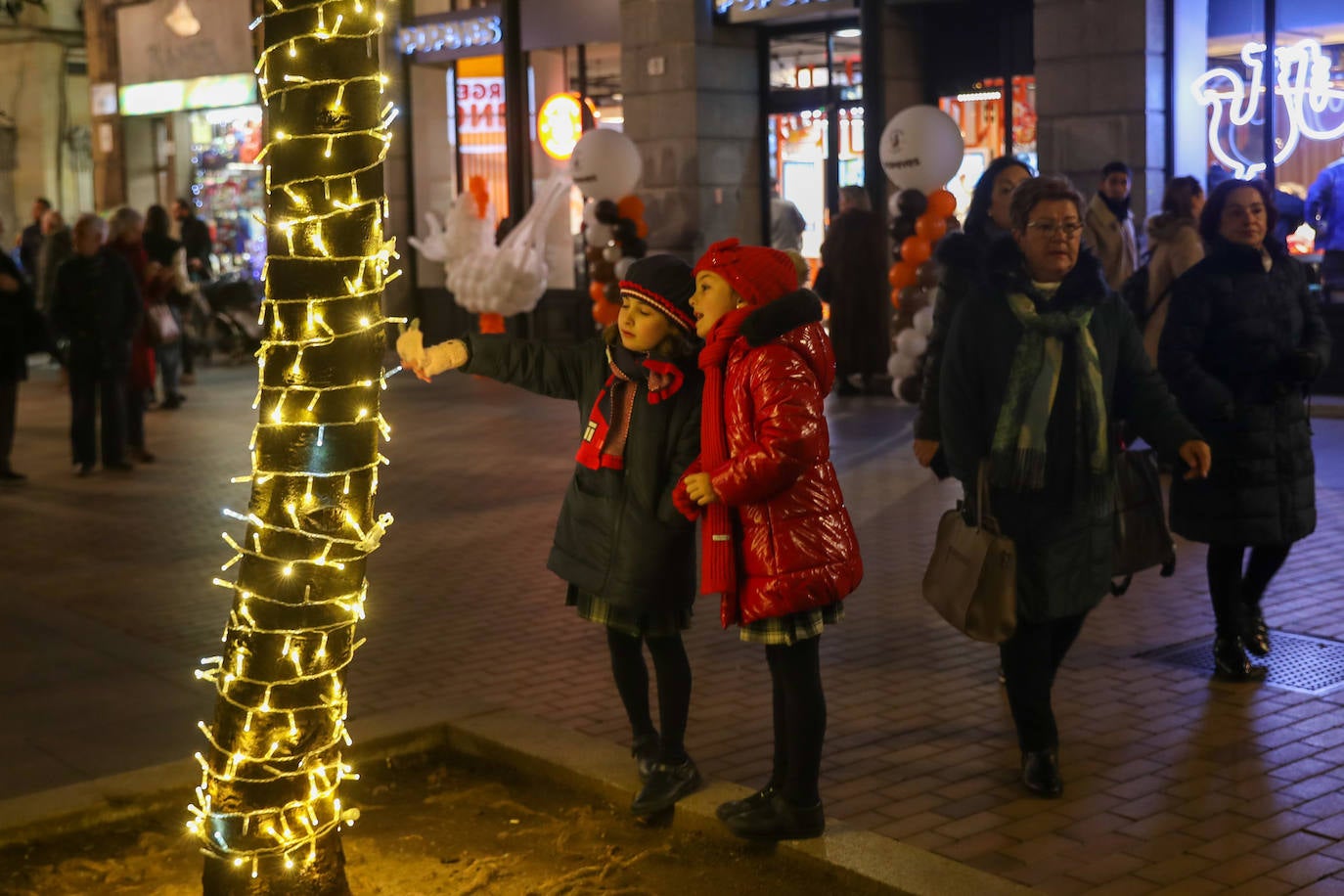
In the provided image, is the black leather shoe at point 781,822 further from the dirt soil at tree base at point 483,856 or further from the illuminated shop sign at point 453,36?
the illuminated shop sign at point 453,36

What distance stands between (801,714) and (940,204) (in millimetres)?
10035

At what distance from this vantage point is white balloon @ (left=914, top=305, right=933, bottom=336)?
13500 mm

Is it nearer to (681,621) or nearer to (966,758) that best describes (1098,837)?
(966,758)

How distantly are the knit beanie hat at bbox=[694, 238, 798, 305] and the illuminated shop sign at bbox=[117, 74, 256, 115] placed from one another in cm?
2244

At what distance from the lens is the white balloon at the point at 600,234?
55.4ft

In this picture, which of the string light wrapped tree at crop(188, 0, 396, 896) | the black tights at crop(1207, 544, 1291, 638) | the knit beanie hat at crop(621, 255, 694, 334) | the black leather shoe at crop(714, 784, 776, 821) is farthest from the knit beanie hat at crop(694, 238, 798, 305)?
the black tights at crop(1207, 544, 1291, 638)

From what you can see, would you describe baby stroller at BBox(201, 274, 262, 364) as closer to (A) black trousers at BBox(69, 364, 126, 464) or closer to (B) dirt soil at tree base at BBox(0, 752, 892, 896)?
(A) black trousers at BBox(69, 364, 126, 464)

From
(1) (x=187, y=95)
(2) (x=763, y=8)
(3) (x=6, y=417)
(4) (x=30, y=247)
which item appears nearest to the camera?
(3) (x=6, y=417)

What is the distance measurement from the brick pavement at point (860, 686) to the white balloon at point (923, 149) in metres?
3.66

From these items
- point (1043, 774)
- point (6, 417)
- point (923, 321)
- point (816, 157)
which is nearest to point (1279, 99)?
point (923, 321)

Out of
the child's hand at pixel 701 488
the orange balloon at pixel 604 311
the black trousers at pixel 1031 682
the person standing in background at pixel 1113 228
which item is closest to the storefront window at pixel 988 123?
the orange balloon at pixel 604 311

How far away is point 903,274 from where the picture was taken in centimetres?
1410

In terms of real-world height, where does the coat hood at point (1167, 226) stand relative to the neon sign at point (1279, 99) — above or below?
below

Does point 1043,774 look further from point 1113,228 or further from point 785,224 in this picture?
point 785,224
